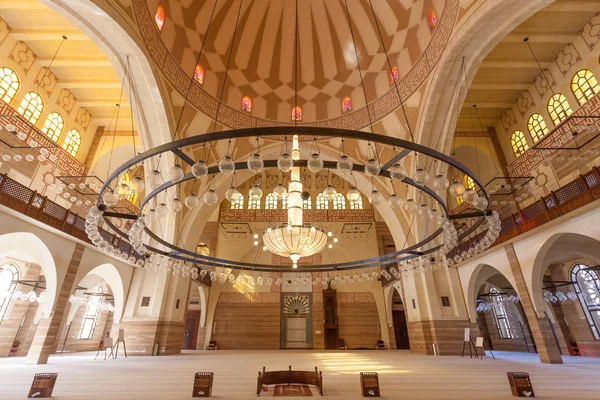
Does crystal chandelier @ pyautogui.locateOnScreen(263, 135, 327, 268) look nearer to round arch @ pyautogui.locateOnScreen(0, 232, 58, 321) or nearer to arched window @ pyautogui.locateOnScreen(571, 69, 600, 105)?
round arch @ pyautogui.locateOnScreen(0, 232, 58, 321)

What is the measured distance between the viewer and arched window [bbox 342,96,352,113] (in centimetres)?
1196

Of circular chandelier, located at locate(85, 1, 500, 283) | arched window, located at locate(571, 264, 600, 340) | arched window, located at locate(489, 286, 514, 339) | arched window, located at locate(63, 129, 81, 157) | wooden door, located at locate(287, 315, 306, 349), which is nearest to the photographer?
circular chandelier, located at locate(85, 1, 500, 283)

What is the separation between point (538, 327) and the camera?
7594 mm

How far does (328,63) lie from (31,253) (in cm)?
1228

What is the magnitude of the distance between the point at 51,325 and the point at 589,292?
17723mm

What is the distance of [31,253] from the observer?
8539 mm

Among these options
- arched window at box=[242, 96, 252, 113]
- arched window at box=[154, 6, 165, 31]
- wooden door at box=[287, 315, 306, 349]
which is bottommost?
wooden door at box=[287, 315, 306, 349]

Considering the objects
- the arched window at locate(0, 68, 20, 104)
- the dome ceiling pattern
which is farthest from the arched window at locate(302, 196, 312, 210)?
the arched window at locate(0, 68, 20, 104)

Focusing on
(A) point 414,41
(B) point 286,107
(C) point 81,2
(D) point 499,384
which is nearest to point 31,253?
(C) point 81,2

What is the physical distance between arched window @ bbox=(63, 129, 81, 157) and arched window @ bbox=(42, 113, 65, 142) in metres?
0.40

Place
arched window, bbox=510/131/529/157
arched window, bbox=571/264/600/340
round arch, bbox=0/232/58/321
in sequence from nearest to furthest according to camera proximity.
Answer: round arch, bbox=0/232/58/321 → arched window, bbox=571/264/600/340 → arched window, bbox=510/131/529/157

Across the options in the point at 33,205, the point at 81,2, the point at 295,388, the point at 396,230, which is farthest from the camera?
the point at 396,230

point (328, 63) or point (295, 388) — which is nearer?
point (295, 388)

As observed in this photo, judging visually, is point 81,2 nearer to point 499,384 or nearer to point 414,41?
point 414,41
